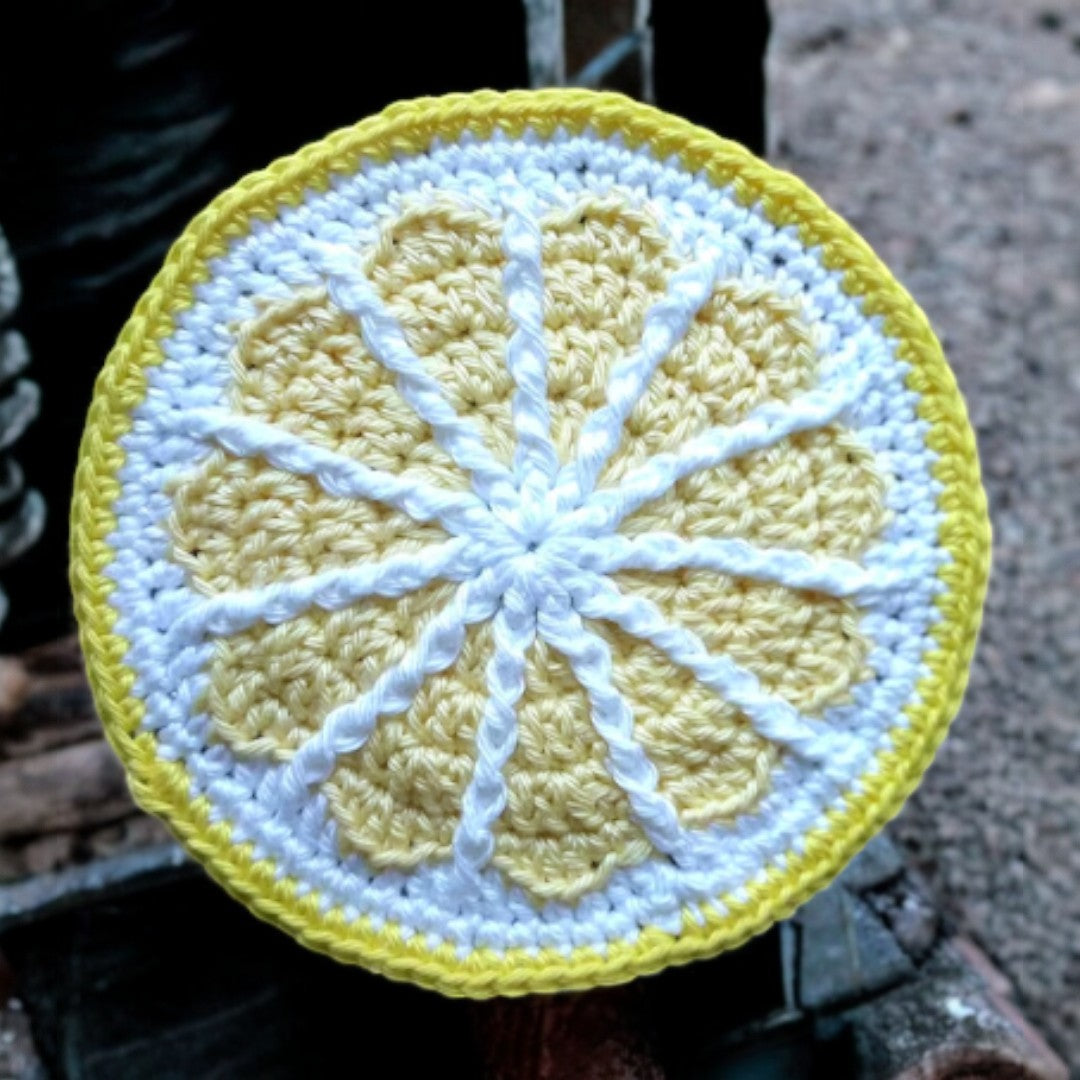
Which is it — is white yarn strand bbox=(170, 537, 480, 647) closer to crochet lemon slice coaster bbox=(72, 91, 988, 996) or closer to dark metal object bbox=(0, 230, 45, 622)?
crochet lemon slice coaster bbox=(72, 91, 988, 996)

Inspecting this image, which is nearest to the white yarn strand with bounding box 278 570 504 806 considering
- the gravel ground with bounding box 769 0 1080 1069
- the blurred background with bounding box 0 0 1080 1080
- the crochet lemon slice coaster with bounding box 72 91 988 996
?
the crochet lemon slice coaster with bounding box 72 91 988 996

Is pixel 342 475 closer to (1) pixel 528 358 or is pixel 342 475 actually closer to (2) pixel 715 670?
(1) pixel 528 358

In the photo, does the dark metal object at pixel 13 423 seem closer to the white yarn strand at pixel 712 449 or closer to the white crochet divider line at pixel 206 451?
the white crochet divider line at pixel 206 451

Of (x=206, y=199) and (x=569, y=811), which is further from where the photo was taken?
(x=206, y=199)

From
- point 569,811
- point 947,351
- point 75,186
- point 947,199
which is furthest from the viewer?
point 947,199

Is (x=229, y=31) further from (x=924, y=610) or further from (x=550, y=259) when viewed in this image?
(x=924, y=610)

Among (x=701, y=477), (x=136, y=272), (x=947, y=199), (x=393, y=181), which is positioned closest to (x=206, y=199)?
(x=136, y=272)

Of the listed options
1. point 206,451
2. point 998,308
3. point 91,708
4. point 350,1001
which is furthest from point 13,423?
point 998,308
